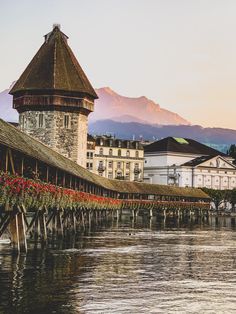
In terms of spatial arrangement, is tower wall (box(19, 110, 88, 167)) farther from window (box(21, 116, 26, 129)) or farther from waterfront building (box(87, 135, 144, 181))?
waterfront building (box(87, 135, 144, 181))

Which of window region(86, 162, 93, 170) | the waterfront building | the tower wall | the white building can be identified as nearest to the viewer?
the tower wall

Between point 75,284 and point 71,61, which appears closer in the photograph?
point 75,284

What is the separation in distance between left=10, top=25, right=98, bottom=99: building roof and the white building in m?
82.5

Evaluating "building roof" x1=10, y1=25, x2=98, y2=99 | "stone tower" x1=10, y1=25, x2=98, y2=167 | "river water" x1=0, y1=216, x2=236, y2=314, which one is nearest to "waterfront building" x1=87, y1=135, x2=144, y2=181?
"building roof" x1=10, y1=25, x2=98, y2=99

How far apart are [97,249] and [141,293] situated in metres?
16.4

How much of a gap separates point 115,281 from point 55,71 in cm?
6229

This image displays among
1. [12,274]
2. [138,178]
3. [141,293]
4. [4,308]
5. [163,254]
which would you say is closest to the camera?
[4,308]

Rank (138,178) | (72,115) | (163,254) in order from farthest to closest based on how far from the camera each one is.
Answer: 1. (138,178)
2. (72,115)
3. (163,254)

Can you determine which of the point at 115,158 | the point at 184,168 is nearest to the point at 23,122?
the point at 115,158

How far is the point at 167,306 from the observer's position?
17.8m

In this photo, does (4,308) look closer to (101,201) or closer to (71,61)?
(101,201)

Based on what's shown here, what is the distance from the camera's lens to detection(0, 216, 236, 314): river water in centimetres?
1762

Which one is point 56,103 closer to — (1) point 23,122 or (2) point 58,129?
(2) point 58,129

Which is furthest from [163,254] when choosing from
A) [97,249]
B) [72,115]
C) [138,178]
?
[138,178]
